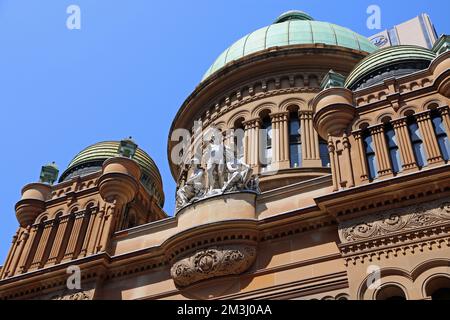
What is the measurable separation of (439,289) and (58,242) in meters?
14.6

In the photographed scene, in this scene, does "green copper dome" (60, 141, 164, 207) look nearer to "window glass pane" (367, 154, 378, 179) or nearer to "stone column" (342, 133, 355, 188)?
"stone column" (342, 133, 355, 188)

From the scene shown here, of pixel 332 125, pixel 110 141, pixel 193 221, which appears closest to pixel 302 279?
pixel 193 221

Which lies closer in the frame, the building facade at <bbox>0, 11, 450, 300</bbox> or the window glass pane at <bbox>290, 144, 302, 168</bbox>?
the building facade at <bbox>0, 11, 450, 300</bbox>

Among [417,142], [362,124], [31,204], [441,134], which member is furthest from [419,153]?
[31,204]

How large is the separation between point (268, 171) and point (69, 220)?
9.46 m

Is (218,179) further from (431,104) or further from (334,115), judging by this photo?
(431,104)

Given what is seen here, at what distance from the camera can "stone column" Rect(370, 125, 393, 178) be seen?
17.1m

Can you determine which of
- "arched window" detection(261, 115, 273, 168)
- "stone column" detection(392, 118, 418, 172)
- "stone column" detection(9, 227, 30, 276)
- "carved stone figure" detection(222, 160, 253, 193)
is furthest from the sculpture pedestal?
"arched window" detection(261, 115, 273, 168)

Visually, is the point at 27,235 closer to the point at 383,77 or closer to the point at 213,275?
the point at 213,275

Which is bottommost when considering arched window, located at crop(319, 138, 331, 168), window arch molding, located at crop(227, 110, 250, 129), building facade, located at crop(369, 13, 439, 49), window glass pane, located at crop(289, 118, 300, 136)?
arched window, located at crop(319, 138, 331, 168)

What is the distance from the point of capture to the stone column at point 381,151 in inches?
672

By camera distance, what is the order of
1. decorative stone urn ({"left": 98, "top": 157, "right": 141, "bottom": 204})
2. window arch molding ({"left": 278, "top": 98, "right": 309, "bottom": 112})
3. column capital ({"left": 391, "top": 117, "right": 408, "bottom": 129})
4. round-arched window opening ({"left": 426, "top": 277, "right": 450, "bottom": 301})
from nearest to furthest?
round-arched window opening ({"left": 426, "top": 277, "right": 450, "bottom": 301}), column capital ({"left": 391, "top": 117, "right": 408, "bottom": 129}), decorative stone urn ({"left": 98, "top": 157, "right": 141, "bottom": 204}), window arch molding ({"left": 278, "top": 98, "right": 309, "bottom": 112})

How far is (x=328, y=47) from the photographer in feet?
99.6

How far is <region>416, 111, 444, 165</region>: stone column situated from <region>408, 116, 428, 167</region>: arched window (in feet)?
0.73
